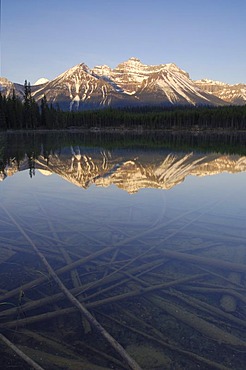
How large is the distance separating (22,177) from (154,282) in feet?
55.5

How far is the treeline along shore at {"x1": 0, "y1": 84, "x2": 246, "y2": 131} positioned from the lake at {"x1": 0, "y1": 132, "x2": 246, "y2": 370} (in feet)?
331

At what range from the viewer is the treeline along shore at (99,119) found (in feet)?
378

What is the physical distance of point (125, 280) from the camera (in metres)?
7.61

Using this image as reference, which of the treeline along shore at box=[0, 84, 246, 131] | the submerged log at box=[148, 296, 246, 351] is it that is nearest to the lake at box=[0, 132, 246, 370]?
the submerged log at box=[148, 296, 246, 351]

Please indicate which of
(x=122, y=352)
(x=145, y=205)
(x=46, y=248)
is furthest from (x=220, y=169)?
(x=122, y=352)

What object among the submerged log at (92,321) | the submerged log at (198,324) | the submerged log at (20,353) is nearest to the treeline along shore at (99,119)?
the submerged log at (92,321)

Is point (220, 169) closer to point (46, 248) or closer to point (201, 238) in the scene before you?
point (201, 238)

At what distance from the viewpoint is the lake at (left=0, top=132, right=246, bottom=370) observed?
5328mm

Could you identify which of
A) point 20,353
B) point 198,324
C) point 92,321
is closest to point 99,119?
point 92,321

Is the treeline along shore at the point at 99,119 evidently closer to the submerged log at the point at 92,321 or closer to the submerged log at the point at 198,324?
the submerged log at the point at 92,321

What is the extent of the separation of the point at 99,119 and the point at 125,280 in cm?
17052

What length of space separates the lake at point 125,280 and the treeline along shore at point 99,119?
101034 millimetres

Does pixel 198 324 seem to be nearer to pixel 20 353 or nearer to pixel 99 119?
pixel 20 353

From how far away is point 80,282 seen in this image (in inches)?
296
